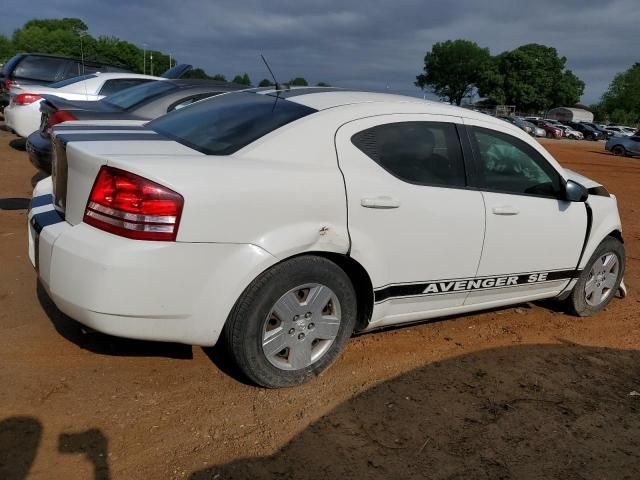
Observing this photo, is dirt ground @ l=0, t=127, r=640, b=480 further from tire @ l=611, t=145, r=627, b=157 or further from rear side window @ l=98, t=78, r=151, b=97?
tire @ l=611, t=145, r=627, b=157

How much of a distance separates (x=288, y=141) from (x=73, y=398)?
1.70 metres

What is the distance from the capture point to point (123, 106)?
678cm

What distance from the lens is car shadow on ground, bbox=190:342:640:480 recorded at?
2.62 m

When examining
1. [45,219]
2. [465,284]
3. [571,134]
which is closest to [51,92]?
[45,219]

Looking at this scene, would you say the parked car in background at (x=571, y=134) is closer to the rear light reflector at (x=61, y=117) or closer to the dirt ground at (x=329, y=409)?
the rear light reflector at (x=61, y=117)

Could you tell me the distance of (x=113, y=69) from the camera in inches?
531

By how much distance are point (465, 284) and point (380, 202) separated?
0.94m

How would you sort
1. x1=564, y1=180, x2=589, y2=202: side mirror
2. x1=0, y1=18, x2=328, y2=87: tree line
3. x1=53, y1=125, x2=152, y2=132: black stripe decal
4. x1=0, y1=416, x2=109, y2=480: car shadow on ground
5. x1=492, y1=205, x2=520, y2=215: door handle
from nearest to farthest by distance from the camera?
x1=0, y1=416, x2=109, y2=480: car shadow on ground, x1=53, y1=125, x2=152, y2=132: black stripe decal, x1=492, y1=205, x2=520, y2=215: door handle, x1=564, y1=180, x2=589, y2=202: side mirror, x1=0, y1=18, x2=328, y2=87: tree line

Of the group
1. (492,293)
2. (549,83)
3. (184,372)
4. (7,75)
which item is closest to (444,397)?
(492,293)

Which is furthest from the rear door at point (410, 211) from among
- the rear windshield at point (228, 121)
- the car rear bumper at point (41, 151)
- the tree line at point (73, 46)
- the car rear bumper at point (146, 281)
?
the tree line at point (73, 46)

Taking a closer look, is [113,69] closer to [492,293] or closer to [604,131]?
[492,293]

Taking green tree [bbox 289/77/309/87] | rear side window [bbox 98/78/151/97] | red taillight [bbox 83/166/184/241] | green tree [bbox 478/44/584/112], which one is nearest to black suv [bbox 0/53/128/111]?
rear side window [bbox 98/78/151/97]

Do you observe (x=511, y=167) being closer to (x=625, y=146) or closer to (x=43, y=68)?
(x=43, y=68)

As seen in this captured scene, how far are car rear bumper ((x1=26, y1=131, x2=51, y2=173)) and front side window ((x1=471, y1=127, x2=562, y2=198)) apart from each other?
399cm
